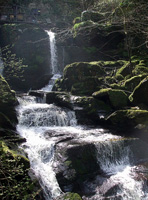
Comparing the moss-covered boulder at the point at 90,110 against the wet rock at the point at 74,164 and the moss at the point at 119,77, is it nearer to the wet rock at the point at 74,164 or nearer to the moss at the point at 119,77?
the moss at the point at 119,77

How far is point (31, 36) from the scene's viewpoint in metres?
20.4

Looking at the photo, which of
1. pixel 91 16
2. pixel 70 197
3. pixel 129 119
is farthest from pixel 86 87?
pixel 91 16

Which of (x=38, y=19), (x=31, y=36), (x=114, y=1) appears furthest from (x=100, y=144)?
(x=38, y=19)

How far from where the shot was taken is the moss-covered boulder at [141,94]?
9.84 meters

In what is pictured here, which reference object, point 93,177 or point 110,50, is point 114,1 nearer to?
point 93,177

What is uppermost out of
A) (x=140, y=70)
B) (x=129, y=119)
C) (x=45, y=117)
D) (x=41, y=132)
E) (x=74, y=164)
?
(x=140, y=70)

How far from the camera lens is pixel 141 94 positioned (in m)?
10.0

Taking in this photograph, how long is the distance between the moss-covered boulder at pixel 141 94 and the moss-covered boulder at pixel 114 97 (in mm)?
481

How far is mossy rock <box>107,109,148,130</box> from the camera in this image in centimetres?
884

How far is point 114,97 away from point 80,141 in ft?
12.3

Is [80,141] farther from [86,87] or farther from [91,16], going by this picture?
[91,16]

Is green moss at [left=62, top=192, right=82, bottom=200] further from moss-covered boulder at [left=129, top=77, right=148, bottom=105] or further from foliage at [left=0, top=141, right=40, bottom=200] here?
moss-covered boulder at [left=129, top=77, right=148, bottom=105]

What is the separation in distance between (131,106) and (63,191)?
593cm

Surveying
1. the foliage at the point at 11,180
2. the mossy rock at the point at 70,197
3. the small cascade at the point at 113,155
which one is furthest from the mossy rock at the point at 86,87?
the mossy rock at the point at 70,197
